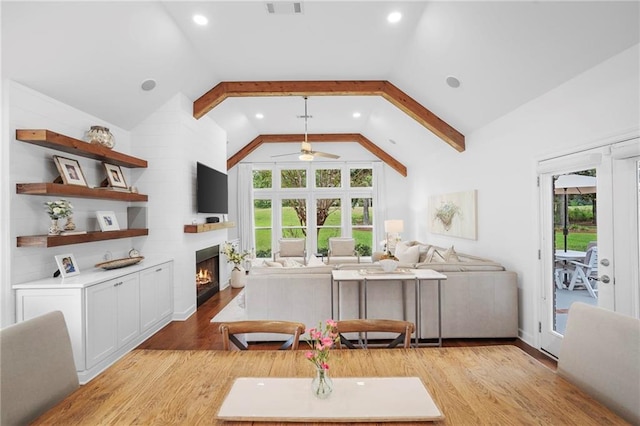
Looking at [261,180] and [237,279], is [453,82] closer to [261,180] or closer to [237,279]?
[237,279]

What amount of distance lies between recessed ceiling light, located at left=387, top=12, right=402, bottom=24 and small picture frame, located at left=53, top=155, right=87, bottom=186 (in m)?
3.47

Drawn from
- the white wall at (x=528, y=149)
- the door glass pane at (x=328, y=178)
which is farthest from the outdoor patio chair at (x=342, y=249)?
the white wall at (x=528, y=149)

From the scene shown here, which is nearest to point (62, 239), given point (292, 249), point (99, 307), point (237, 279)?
point (99, 307)

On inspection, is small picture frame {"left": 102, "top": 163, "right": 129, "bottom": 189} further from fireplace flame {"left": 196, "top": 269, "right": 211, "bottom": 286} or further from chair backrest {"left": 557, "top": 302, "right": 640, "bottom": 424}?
chair backrest {"left": 557, "top": 302, "right": 640, "bottom": 424}

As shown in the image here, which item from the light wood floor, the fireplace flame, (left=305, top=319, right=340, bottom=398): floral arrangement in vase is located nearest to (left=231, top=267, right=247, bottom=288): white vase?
the fireplace flame

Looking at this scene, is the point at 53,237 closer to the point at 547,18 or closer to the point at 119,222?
the point at 119,222

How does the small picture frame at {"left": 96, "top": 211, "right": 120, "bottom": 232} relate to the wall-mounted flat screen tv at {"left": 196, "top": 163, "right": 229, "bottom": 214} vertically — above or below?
below

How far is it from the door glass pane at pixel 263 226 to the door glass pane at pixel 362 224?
7.19 ft

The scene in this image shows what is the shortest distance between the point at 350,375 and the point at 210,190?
4691 millimetres

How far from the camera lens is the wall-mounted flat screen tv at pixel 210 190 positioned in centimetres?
517

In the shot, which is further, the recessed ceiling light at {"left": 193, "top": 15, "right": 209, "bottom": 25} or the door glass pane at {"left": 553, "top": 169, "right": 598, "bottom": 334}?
the recessed ceiling light at {"left": 193, "top": 15, "right": 209, "bottom": 25}

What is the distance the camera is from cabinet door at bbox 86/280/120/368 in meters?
2.95

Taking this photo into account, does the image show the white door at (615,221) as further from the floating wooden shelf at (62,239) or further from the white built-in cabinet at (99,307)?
the floating wooden shelf at (62,239)

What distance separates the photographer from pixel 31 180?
9.93 feet
